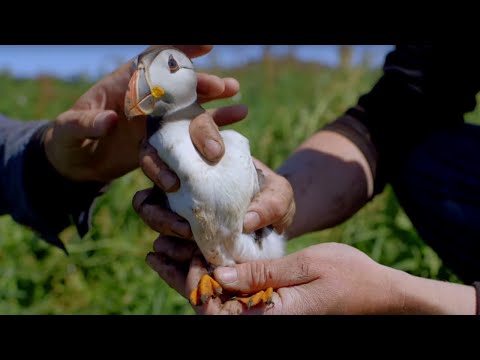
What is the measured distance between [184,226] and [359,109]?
126 centimetres

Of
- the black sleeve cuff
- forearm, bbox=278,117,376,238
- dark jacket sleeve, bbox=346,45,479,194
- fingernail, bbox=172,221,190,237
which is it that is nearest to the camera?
fingernail, bbox=172,221,190,237

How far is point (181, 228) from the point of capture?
5.20 ft

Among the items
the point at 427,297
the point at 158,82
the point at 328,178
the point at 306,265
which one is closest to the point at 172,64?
the point at 158,82

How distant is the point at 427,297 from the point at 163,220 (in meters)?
0.78

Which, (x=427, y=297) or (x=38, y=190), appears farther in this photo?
(x=38, y=190)

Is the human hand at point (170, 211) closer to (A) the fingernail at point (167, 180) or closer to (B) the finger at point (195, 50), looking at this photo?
(A) the fingernail at point (167, 180)

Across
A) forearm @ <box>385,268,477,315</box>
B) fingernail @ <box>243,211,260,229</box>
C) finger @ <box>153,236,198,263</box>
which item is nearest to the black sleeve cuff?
finger @ <box>153,236,198,263</box>

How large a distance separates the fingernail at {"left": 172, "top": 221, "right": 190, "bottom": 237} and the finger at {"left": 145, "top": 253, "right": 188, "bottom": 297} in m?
0.25

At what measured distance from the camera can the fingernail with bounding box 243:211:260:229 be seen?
1.57 meters

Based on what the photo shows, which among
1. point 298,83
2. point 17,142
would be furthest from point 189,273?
point 298,83

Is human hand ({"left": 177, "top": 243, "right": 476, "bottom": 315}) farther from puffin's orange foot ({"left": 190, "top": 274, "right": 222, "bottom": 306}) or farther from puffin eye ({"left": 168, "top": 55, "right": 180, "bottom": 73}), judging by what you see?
puffin eye ({"left": 168, "top": 55, "right": 180, "bottom": 73})

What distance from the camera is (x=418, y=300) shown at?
170cm

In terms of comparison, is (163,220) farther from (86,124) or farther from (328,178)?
(328,178)

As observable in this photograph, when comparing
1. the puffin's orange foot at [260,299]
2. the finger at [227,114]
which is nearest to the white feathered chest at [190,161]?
the puffin's orange foot at [260,299]
